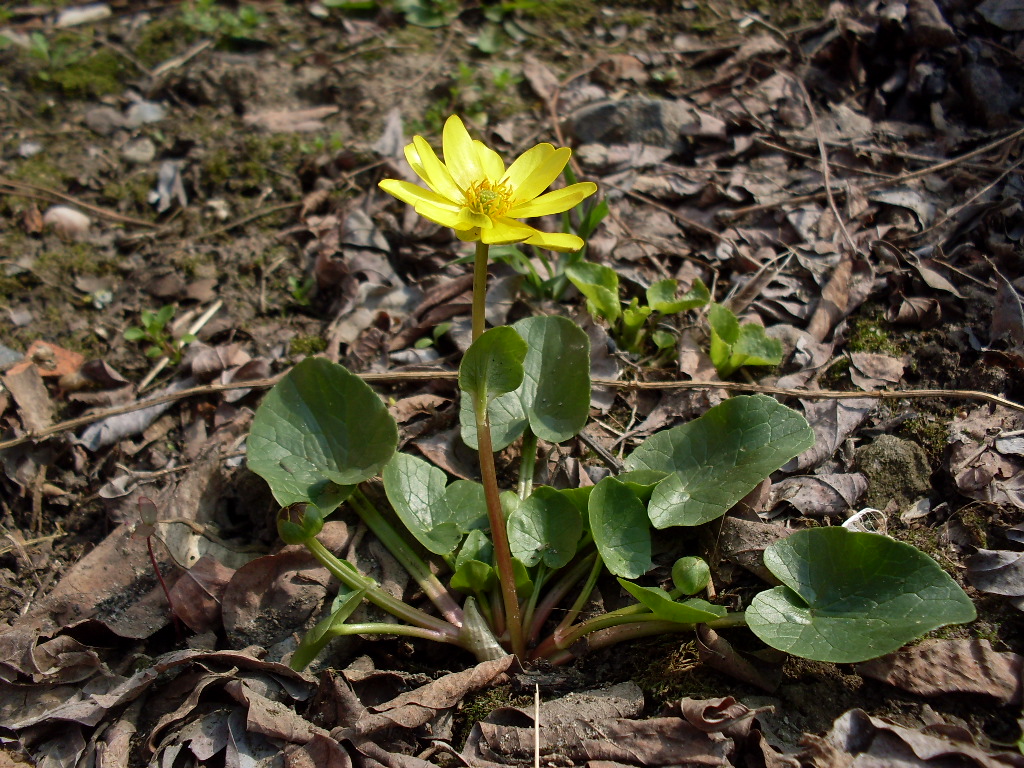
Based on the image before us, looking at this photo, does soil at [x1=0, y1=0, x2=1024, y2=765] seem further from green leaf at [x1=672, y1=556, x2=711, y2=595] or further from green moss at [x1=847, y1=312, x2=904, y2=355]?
green leaf at [x1=672, y1=556, x2=711, y2=595]

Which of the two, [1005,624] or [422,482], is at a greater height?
[1005,624]

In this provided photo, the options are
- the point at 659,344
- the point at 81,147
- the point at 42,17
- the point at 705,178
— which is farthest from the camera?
A: the point at 42,17

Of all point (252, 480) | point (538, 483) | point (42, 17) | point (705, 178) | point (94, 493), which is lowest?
point (94, 493)

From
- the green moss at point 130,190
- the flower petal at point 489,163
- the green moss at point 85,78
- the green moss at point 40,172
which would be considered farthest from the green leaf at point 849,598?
the green moss at point 85,78

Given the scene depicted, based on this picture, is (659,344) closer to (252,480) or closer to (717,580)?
(717,580)

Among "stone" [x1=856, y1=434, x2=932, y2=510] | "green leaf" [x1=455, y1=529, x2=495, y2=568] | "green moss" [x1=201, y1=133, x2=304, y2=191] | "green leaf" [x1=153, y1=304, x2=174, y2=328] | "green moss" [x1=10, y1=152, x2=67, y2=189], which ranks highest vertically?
"stone" [x1=856, y1=434, x2=932, y2=510]

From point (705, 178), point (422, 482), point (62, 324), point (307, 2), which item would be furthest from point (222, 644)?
point (307, 2)

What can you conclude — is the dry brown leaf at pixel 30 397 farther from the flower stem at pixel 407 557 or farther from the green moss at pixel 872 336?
the green moss at pixel 872 336

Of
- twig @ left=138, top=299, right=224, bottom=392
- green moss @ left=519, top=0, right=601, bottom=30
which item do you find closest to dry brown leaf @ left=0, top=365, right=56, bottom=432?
twig @ left=138, top=299, right=224, bottom=392
